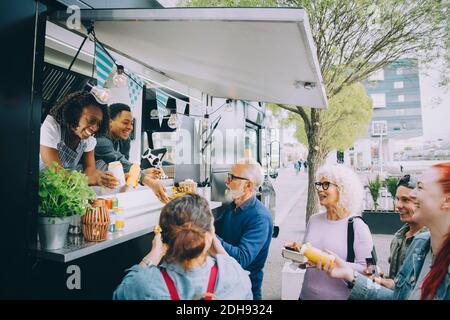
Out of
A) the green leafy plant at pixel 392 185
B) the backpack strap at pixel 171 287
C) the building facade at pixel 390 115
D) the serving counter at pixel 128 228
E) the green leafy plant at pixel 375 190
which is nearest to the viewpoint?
the backpack strap at pixel 171 287

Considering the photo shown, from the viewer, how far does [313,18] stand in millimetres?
5184

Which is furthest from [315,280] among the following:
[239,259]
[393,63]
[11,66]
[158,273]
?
[393,63]

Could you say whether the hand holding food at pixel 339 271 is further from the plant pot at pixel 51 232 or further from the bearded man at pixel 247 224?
the plant pot at pixel 51 232

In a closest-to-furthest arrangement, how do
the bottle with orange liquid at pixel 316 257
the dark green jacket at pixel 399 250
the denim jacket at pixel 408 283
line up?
1. the denim jacket at pixel 408 283
2. the bottle with orange liquid at pixel 316 257
3. the dark green jacket at pixel 399 250

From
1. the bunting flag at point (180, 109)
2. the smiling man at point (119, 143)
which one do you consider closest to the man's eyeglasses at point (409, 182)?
the smiling man at point (119, 143)

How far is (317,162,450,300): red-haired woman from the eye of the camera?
4.39 ft

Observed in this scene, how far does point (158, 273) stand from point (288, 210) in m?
Result: 9.83

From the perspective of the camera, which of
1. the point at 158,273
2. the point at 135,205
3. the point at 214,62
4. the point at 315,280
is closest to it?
the point at 158,273

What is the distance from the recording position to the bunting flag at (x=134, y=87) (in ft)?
11.9

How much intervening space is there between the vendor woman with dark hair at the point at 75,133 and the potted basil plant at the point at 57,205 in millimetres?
452

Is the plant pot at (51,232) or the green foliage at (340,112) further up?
the green foliage at (340,112)

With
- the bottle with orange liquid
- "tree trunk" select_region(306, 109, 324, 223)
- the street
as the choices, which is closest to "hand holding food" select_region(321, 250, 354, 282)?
the bottle with orange liquid

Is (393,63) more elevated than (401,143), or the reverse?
(393,63)

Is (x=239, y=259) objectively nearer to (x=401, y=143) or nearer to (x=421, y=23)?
(x=421, y=23)
